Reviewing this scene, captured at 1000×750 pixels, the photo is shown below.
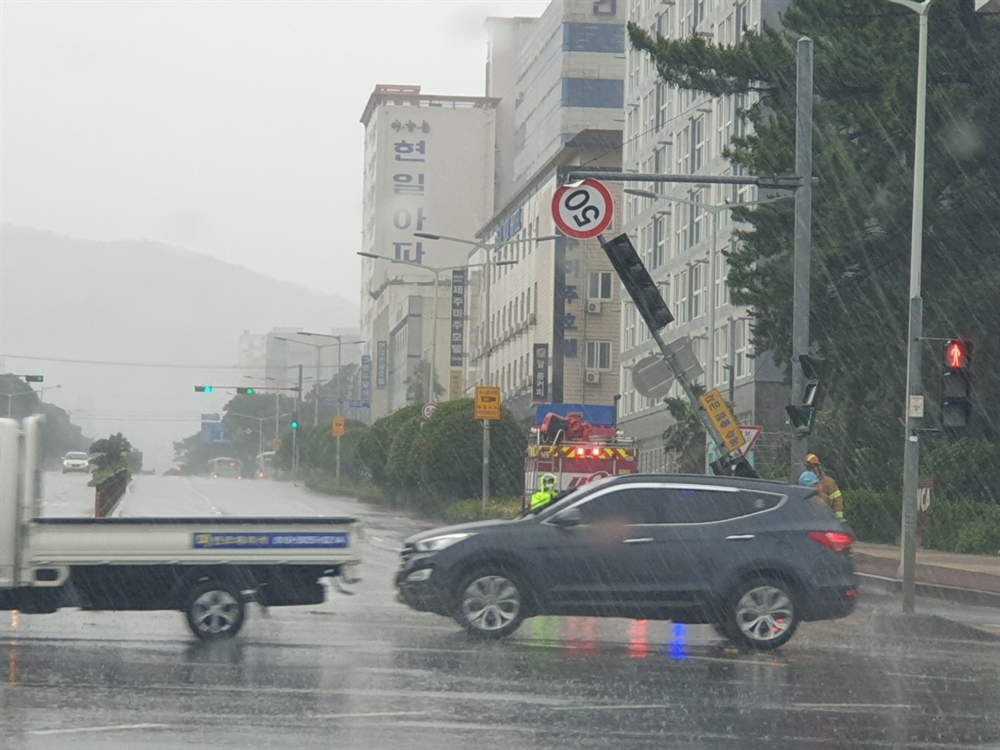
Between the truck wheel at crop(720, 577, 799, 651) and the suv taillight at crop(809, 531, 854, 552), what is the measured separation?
0.51m

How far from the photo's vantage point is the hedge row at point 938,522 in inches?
1384

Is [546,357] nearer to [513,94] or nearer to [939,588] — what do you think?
[939,588]

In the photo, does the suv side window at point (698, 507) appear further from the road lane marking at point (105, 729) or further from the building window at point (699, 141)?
the building window at point (699, 141)

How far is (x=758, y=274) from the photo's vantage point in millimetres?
37625

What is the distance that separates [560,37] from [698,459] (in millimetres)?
58565

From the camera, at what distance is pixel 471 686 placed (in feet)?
41.4

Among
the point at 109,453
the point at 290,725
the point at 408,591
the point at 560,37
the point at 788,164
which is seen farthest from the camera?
the point at 560,37

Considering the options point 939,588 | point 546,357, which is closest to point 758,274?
point 939,588

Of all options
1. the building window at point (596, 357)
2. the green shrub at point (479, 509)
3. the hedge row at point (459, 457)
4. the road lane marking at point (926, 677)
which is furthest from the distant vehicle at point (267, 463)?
the road lane marking at point (926, 677)

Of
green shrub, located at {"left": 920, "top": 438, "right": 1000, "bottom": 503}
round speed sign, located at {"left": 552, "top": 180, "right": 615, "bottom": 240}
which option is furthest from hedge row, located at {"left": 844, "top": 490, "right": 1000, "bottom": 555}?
round speed sign, located at {"left": 552, "top": 180, "right": 615, "bottom": 240}

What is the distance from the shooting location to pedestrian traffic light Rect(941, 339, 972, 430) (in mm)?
20359

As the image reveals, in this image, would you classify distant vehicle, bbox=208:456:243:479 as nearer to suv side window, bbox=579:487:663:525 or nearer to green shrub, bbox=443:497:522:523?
green shrub, bbox=443:497:522:523

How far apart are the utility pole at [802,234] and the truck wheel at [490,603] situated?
8882 millimetres

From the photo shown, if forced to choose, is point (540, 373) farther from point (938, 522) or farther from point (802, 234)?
point (802, 234)
